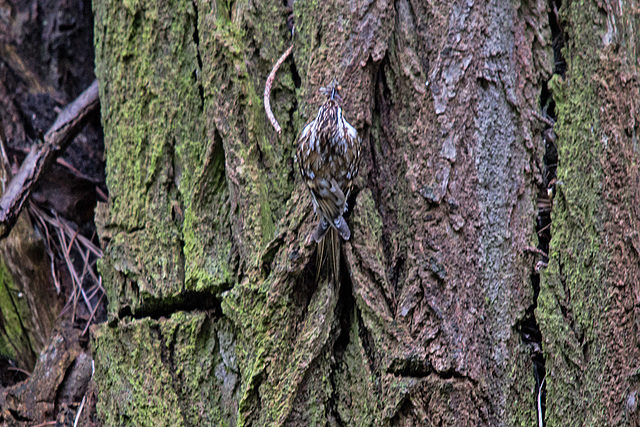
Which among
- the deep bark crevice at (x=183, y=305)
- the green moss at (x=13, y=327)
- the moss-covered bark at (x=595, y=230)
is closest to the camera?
the moss-covered bark at (x=595, y=230)

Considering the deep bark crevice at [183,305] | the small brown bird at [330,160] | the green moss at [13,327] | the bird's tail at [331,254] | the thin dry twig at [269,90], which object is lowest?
the green moss at [13,327]

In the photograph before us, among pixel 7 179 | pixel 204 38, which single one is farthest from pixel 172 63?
pixel 7 179

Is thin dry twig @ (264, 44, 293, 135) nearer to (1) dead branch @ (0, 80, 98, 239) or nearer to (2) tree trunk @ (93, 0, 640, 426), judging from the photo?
(2) tree trunk @ (93, 0, 640, 426)

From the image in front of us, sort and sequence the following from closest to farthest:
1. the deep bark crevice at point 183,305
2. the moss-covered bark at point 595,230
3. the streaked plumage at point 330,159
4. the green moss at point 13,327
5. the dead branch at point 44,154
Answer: the moss-covered bark at point 595,230, the streaked plumage at point 330,159, the deep bark crevice at point 183,305, the dead branch at point 44,154, the green moss at point 13,327

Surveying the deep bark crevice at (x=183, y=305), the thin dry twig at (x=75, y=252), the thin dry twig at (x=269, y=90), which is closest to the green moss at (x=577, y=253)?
the thin dry twig at (x=269, y=90)

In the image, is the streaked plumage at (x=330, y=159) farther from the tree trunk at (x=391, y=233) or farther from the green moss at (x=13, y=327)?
the green moss at (x=13, y=327)

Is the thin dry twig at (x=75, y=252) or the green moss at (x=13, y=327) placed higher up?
the thin dry twig at (x=75, y=252)

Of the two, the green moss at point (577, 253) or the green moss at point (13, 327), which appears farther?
the green moss at point (13, 327)

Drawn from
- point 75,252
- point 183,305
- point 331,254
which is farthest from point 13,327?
point 331,254
